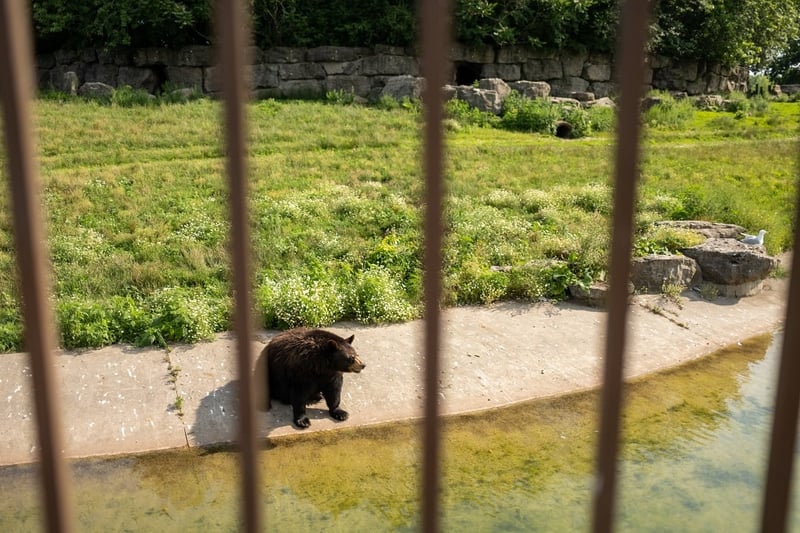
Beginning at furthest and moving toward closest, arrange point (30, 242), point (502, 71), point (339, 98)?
point (502, 71), point (339, 98), point (30, 242)

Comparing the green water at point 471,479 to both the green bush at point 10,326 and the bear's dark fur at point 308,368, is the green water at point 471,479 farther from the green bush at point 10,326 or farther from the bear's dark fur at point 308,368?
the green bush at point 10,326

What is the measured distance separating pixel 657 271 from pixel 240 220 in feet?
23.2

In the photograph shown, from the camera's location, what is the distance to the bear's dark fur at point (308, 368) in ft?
15.6

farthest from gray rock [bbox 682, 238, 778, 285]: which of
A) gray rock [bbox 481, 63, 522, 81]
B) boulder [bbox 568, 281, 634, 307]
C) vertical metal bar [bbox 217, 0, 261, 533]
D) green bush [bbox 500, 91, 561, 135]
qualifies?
gray rock [bbox 481, 63, 522, 81]

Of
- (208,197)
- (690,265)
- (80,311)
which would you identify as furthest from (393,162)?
(80,311)

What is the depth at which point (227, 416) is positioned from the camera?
4.86 m

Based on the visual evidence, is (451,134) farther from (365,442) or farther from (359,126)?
(365,442)

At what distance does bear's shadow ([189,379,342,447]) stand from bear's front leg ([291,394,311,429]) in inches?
1.5

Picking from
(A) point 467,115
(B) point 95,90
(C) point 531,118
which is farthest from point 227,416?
(B) point 95,90

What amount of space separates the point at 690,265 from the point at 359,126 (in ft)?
26.1

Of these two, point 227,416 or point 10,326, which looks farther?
point 10,326

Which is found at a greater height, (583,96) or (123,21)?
(123,21)

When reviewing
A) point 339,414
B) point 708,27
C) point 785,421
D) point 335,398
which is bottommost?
point 339,414

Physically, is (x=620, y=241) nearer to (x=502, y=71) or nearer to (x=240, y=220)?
(x=240, y=220)
